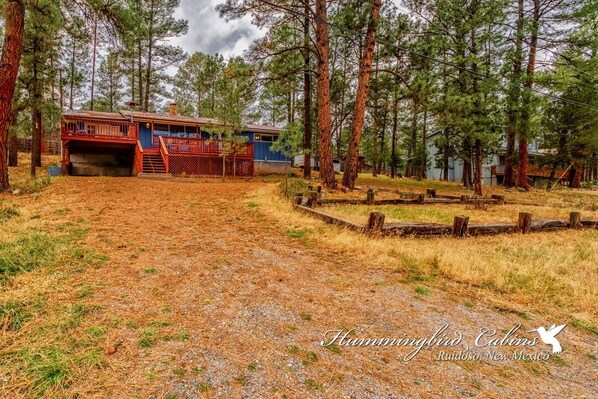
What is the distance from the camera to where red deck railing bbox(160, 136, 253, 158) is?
17.2 metres

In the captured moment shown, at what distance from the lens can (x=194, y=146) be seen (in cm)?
1747

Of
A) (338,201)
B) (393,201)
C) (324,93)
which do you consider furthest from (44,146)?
(393,201)

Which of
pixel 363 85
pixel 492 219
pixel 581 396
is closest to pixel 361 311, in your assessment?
pixel 581 396

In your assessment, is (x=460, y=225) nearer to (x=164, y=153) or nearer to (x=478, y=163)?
(x=478, y=163)

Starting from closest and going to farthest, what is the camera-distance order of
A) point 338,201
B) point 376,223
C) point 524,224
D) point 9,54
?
point 376,223, point 524,224, point 9,54, point 338,201

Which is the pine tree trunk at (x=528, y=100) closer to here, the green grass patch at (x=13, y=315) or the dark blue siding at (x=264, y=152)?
the dark blue siding at (x=264, y=152)

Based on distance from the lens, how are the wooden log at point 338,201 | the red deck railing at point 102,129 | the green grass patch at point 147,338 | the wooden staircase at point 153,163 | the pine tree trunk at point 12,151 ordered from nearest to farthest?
the green grass patch at point 147,338 < the wooden log at point 338,201 < the wooden staircase at point 153,163 < the red deck railing at point 102,129 < the pine tree trunk at point 12,151

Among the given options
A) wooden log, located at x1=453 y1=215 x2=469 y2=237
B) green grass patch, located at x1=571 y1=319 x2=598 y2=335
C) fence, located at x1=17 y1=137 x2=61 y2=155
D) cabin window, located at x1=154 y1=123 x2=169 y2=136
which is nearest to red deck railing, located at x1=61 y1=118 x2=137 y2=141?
cabin window, located at x1=154 y1=123 x2=169 y2=136

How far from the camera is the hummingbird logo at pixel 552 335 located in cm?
233

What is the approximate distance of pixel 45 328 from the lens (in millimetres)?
2088

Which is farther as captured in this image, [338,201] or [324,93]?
[324,93]

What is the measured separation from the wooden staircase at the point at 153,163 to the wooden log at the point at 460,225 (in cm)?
1530

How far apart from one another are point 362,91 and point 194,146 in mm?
10551

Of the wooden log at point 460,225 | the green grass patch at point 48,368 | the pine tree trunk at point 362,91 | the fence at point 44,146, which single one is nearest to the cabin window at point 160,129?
the pine tree trunk at point 362,91
